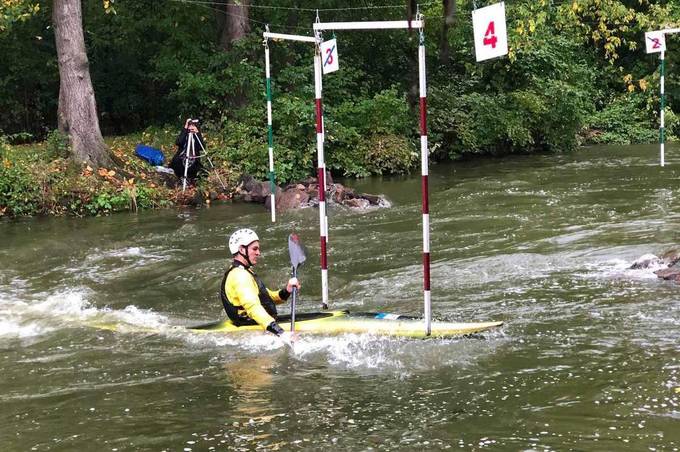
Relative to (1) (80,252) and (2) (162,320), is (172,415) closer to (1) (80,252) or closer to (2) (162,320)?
(2) (162,320)

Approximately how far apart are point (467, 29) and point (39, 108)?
11.7m

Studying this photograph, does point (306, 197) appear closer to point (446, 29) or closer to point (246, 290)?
point (246, 290)

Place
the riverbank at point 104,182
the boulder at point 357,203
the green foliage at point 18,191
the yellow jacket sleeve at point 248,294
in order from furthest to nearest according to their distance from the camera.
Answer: the riverbank at point 104,182, the green foliage at point 18,191, the boulder at point 357,203, the yellow jacket sleeve at point 248,294

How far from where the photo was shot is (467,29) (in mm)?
20469

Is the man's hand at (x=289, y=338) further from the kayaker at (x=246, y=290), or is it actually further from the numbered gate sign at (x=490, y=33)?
the numbered gate sign at (x=490, y=33)

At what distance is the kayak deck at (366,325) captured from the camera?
18.3ft

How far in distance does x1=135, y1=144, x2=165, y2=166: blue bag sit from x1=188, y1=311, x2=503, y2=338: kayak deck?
33.0 ft

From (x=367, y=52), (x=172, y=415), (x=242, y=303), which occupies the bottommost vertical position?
(x=172, y=415)

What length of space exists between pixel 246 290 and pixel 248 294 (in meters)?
0.03

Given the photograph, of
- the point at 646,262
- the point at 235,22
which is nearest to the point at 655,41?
the point at 646,262

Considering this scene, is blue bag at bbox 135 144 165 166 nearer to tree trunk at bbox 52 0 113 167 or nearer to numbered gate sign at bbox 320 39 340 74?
tree trunk at bbox 52 0 113 167

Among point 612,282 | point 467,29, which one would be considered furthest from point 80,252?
point 467,29

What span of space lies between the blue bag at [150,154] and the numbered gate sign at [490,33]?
10966mm

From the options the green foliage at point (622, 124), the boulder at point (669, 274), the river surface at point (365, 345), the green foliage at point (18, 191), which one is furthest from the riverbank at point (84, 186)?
the green foliage at point (622, 124)
